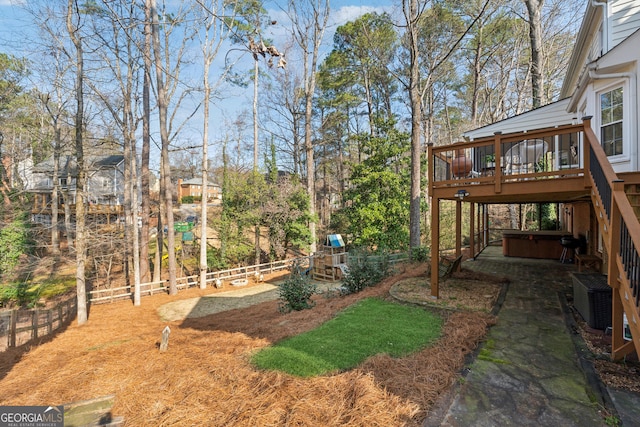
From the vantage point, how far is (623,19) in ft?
20.1

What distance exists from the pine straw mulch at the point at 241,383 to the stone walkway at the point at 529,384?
23 centimetres

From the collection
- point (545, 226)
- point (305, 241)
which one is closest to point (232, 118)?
point (305, 241)

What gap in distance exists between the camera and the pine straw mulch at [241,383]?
9.14 feet

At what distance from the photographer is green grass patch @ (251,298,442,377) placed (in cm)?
370

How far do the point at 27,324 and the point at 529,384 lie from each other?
1122cm

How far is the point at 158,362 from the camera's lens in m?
4.46

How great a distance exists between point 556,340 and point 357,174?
12.5m

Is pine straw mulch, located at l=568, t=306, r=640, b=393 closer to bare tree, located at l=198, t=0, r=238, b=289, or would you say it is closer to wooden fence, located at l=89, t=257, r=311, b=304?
wooden fence, located at l=89, t=257, r=311, b=304

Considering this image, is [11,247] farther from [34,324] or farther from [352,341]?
[352,341]

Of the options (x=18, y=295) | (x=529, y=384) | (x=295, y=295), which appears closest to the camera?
(x=529, y=384)

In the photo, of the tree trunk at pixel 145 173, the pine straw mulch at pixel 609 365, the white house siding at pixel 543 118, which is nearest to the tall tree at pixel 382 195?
the white house siding at pixel 543 118

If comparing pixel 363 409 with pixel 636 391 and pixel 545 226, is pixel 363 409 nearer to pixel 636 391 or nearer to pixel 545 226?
pixel 636 391

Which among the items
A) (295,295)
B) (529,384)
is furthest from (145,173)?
(529,384)

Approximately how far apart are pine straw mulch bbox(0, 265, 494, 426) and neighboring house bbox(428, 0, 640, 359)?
185cm
